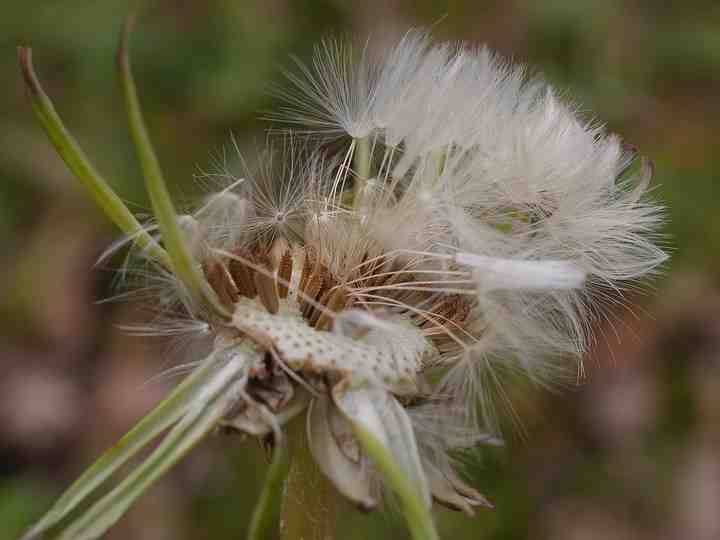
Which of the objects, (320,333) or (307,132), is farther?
(307,132)

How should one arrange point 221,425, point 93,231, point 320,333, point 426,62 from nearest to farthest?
point 221,425 → point 320,333 → point 426,62 → point 93,231

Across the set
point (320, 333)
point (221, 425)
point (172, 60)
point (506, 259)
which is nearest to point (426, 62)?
point (506, 259)

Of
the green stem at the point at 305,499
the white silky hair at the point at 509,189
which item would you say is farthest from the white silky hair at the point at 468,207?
the green stem at the point at 305,499

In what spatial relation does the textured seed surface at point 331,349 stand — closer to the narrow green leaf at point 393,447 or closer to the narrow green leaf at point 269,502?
the narrow green leaf at point 393,447

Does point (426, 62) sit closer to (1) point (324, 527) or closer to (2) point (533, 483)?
(1) point (324, 527)

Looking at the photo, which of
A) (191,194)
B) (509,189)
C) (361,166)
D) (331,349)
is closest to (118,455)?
(331,349)

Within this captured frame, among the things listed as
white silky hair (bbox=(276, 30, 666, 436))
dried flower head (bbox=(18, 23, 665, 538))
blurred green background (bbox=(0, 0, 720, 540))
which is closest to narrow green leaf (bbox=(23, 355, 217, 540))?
dried flower head (bbox=(18, 23, 665, 538))

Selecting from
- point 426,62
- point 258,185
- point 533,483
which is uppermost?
point 426,62
